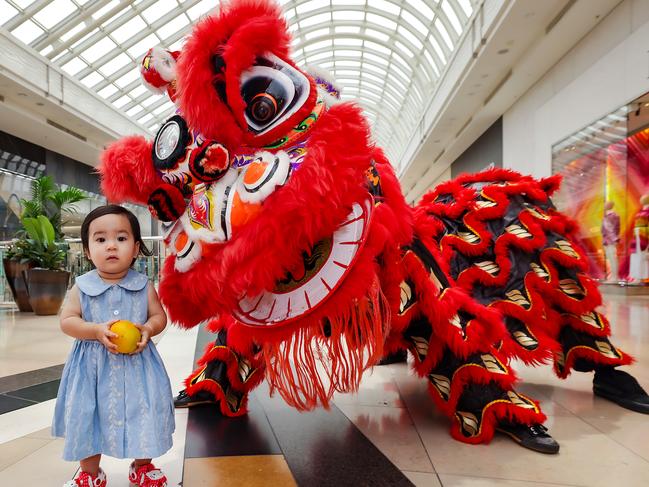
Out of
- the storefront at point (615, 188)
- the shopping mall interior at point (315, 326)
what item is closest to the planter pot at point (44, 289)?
the shopping mall interior at point (315, 326)

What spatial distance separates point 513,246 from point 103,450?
1.42 metres

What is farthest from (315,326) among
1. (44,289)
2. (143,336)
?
(44,289)

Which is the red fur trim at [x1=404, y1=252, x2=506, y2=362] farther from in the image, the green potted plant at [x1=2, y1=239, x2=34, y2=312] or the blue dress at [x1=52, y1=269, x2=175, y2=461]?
the green potted plant at [x1=2, y1=239, x2=34, y2=312]

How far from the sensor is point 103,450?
96 cm

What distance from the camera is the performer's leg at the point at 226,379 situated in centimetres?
144

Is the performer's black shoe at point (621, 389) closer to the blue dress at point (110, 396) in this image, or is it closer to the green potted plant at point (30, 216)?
the blue dress at point (110, 396)

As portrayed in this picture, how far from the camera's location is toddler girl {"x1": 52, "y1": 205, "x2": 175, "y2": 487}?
0.95 meters

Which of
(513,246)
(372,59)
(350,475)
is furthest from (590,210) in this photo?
(372,59)

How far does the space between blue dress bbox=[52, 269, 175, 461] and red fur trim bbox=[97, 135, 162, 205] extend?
23cm

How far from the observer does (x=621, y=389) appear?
1589 millimetres

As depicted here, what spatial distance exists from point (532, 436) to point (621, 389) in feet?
2.15

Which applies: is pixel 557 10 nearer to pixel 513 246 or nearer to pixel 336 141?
pixel 513 246

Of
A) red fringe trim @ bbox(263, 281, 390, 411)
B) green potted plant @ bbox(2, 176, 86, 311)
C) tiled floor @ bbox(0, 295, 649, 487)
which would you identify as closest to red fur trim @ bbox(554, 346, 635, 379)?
tiled floor @ bbox(0, 295, 649, 487)

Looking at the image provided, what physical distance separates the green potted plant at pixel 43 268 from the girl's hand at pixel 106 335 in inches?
178
